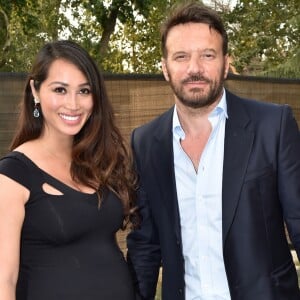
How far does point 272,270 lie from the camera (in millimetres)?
2484

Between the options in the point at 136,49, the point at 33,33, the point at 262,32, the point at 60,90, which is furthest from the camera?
the point at 136,49

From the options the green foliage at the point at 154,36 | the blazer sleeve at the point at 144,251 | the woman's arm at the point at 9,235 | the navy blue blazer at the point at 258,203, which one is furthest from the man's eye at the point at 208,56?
the green foliage at the point at 154,36

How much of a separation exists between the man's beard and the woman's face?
0.45 meters

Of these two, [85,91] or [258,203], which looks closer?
[258,203]

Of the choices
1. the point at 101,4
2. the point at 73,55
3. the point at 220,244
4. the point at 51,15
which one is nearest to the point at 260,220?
the point at 220,244

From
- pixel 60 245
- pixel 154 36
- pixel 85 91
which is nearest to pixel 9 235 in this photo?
pixel 60 245

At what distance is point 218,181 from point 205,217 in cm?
17

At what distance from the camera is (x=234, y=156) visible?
2.52 metres

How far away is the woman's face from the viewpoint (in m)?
2.55

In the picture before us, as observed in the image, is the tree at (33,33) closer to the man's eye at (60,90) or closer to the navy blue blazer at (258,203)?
the man's eye at (60,90)

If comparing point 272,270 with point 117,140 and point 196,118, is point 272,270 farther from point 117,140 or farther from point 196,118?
point 117,140

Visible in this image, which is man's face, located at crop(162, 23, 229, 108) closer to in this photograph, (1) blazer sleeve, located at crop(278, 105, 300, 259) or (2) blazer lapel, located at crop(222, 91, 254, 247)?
(2) blazer lapel, located at crop(222, 91, 254, 247)

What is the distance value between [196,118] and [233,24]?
2180cm

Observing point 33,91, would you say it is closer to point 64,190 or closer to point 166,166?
point 64,190
